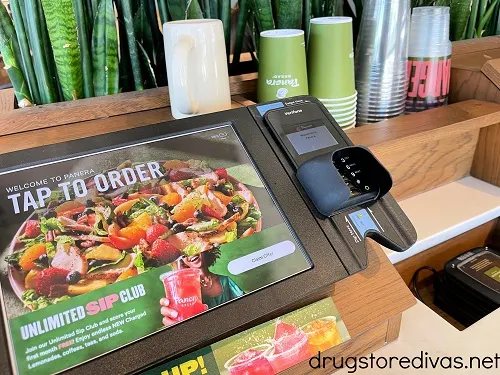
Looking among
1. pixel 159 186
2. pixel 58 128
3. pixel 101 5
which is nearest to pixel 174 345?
pixel 159 186

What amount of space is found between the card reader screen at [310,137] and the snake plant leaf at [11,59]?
465mm

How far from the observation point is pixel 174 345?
43 cm

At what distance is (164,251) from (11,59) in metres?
0.48

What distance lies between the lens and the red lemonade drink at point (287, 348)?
477mm

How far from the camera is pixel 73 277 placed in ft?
1.45

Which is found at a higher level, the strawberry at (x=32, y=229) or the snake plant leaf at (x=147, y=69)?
the snake plant leaf at (x=147, y=69)

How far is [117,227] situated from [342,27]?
1.65 ft

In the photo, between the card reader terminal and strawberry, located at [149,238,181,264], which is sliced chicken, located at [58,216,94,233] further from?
the card reader terminal

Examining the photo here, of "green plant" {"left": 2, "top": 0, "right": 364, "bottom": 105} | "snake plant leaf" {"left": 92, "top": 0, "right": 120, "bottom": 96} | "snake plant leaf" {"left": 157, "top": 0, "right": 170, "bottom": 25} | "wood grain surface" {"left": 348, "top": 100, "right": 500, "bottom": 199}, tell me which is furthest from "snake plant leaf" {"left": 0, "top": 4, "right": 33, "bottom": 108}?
"wood grain surface" {"left": 348, "top": 100, "right": 500, "bottom": 199}

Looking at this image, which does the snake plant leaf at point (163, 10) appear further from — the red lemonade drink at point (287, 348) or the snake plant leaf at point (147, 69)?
the red lemonade drink at point (287, 348)

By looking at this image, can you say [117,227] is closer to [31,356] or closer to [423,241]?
[31,356]

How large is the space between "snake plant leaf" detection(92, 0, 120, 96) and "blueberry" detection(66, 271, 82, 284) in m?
0.43

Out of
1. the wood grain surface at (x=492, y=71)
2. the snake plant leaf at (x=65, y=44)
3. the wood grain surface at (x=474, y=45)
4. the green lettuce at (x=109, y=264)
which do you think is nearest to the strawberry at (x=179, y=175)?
the green lettuce at (x=109, y=264)

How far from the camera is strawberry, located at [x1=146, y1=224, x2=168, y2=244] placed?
0.49 meters
